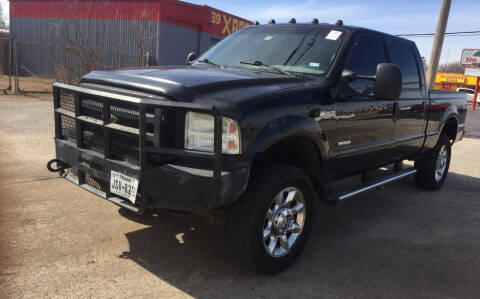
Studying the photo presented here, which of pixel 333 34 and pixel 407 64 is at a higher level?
pixel 333 34

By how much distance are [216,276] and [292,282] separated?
22.9 inches

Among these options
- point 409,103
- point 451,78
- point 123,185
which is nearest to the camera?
point 123,185

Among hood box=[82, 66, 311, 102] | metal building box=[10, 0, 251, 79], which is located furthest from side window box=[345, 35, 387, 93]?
metal building box=[10, 0, 251, 79]

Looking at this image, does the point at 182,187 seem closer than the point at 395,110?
Yes

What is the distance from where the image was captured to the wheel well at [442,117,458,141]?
6125 mm

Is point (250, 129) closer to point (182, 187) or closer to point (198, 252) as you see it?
point (182, 187)

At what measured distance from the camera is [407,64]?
4.98 m

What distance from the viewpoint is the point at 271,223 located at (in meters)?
3.13

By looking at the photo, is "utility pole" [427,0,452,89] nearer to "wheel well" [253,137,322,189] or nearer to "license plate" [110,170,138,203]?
"wheel well" [253,137,322,189]

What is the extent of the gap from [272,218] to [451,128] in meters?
4.45

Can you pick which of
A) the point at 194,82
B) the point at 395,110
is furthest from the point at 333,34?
the point at 194,82

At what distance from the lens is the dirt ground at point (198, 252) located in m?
2.93

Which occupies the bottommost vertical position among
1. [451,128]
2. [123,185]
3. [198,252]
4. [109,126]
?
[198,252]

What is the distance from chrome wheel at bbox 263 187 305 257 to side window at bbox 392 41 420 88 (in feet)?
7.85
